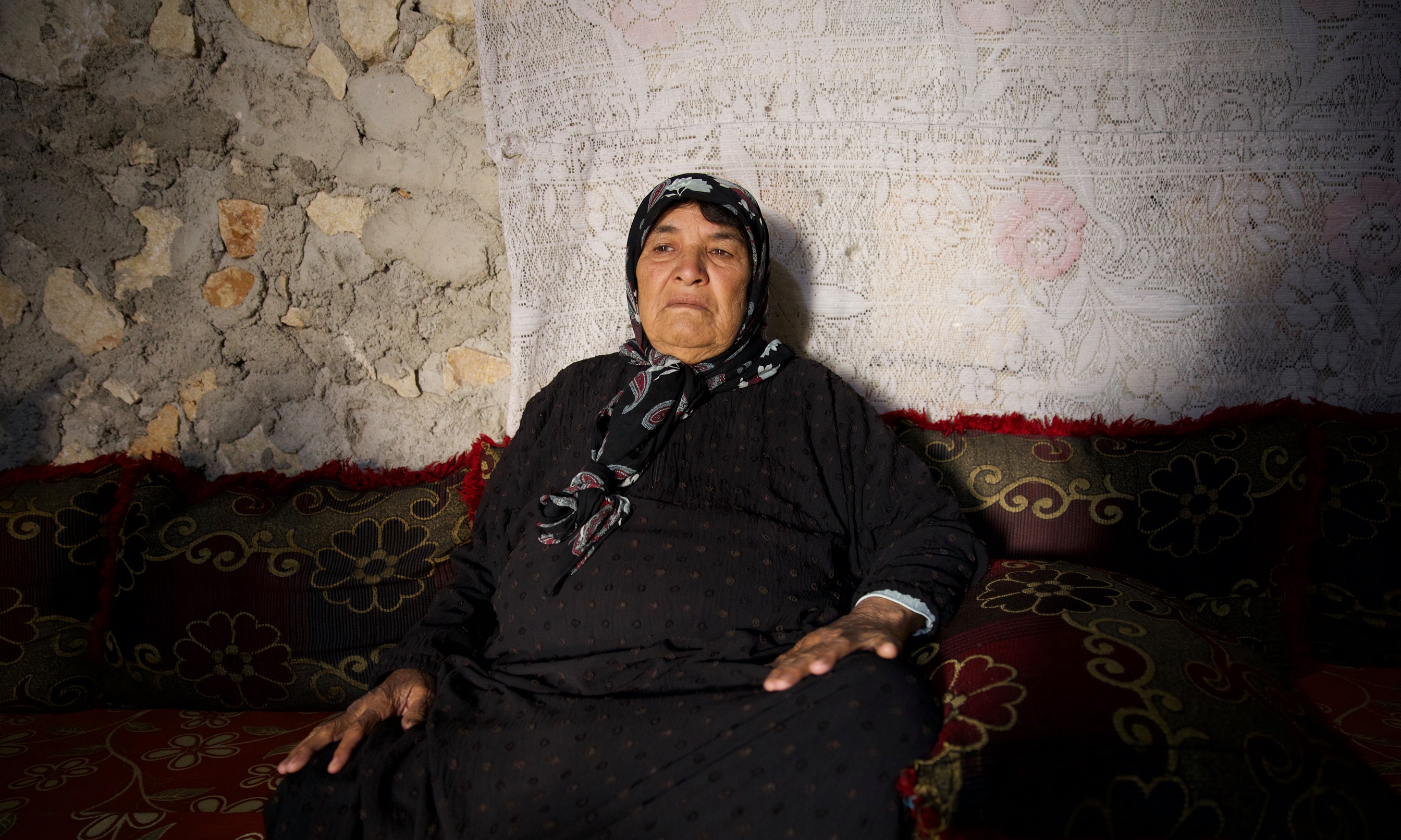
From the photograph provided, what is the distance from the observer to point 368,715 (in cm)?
126

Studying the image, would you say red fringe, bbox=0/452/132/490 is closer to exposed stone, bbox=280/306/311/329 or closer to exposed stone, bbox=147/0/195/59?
exposed stone, bbox=280/306/311/329

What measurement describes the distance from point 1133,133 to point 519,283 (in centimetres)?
168

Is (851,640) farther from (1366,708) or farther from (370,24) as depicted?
(370,24)

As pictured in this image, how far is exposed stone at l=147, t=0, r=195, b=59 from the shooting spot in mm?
1930

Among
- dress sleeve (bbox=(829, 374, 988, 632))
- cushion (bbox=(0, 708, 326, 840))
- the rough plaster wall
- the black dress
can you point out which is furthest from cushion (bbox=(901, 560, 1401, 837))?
the rough plaster wall

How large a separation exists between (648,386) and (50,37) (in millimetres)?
1901

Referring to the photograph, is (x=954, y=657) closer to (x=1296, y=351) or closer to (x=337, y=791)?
(x=337, y=791)

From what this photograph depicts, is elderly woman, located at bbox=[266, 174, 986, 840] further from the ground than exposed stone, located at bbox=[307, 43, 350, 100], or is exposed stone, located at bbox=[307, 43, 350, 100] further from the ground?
exposed stone, located at bbox=[307, 43, 350, 100]

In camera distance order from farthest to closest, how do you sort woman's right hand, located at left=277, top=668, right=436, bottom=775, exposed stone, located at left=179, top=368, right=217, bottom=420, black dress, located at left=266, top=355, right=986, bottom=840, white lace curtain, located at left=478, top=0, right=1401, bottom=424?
exposed stone, located at left=179, top=368, right=217, bottom=420 → white lace curtain, located at left=478, top=0, right=1401, bottom=424 → woman's right hand, located at left=277, top=668, right=436, bottom=775 → black dress, located at left=266, top=355, right=986, bottom=840

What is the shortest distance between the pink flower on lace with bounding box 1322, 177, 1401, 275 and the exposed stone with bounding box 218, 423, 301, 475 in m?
2.88

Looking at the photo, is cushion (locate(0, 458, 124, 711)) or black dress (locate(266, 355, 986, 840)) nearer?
black dress (locate(266, 355, 986, 840))

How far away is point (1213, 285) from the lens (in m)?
1.86

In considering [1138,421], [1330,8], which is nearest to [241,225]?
[1138,421]

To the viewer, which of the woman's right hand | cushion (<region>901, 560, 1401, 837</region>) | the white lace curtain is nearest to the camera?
cushion (<region>901, 560, 1401, 837</region>)
